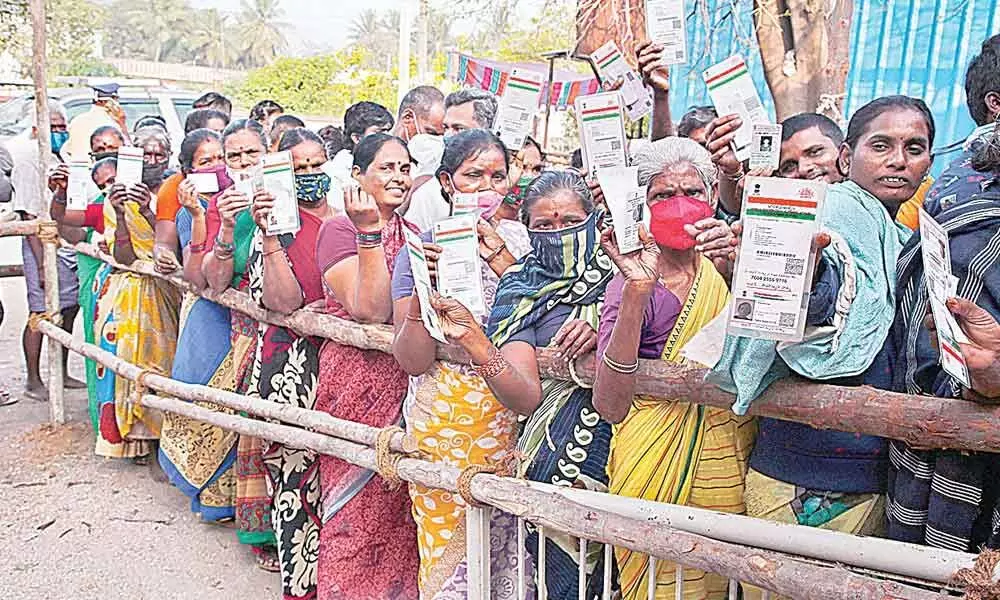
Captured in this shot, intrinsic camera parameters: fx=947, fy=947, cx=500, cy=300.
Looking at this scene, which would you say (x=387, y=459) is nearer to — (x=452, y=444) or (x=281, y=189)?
(x=452, y=444)

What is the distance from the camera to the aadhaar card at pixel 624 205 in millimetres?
2025

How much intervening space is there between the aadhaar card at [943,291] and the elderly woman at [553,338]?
898 mm

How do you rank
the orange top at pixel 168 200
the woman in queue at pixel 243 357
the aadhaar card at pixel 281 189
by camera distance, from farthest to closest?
the orange top at pixel 168 200
the woman in queue at pixel 243 357
the aadhaar card at pixel 281 189

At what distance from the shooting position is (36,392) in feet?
20.6

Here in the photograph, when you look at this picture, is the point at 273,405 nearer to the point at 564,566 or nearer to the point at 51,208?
the point at 564,566

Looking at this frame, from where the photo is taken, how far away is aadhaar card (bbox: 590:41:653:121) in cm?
315

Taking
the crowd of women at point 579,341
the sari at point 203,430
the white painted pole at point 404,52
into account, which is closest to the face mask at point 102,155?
the sari at point 203,430

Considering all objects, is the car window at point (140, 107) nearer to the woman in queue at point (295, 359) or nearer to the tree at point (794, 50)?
the tree at point (794, 50)

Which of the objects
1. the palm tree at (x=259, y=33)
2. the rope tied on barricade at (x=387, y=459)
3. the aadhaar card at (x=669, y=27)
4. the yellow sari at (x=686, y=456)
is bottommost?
the rope tied on barricade at (x=387, y=459)

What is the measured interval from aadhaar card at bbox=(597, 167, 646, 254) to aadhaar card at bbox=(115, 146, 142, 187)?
2.96m

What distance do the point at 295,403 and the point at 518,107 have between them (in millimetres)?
1431

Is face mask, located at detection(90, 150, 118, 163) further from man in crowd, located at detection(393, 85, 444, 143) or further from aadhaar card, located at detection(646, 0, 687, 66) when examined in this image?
aadhaar card, located at detection(646, 0, 687, 66)

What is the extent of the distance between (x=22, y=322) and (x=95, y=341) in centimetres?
427

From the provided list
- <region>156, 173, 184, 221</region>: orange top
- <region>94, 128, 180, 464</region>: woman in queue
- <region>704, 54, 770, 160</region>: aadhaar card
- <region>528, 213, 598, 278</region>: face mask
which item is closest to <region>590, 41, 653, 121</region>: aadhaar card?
<region>704, 54, 770, 160</region>: aadhaar card
